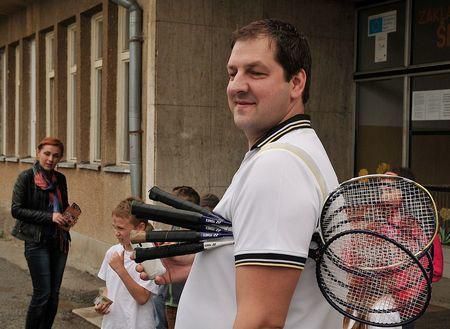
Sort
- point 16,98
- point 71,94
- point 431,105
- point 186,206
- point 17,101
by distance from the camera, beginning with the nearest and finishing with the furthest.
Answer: point 186,206 < point 431,105 < point 71,94 < point 17,101 < point 16,98

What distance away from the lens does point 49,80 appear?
12328 mm

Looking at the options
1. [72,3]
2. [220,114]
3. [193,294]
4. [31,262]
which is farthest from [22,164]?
[193,294]

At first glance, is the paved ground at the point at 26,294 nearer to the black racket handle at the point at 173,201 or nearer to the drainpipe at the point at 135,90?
the drainpipe at the point at 135,90

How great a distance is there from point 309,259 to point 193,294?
0.36 meters

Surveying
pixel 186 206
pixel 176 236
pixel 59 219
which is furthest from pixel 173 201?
pixel 59 219

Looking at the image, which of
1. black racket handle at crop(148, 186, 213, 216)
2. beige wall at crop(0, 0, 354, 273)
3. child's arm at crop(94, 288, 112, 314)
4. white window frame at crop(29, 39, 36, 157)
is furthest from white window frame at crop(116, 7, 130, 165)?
black racket handle at crop(148, 186, 213, 216)

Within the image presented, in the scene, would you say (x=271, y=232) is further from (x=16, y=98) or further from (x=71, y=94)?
(x=16, y=98)

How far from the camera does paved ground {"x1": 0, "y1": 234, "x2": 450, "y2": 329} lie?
22.5 ft

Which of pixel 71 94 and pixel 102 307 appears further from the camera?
pixel 71 94

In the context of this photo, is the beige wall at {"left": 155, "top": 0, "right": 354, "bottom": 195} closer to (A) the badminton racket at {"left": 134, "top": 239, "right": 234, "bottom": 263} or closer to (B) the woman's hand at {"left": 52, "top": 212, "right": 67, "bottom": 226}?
(B) the woman's hand at {"left": 52, "top": 212, "right": 67, "bottom": 226}

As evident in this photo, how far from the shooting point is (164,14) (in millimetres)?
7973

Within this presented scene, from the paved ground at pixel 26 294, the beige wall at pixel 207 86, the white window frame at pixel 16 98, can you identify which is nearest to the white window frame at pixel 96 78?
the beige wall at pixel 207 86

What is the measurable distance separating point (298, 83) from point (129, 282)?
2.54 metres

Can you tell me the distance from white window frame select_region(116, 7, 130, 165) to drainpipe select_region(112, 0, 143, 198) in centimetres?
107
